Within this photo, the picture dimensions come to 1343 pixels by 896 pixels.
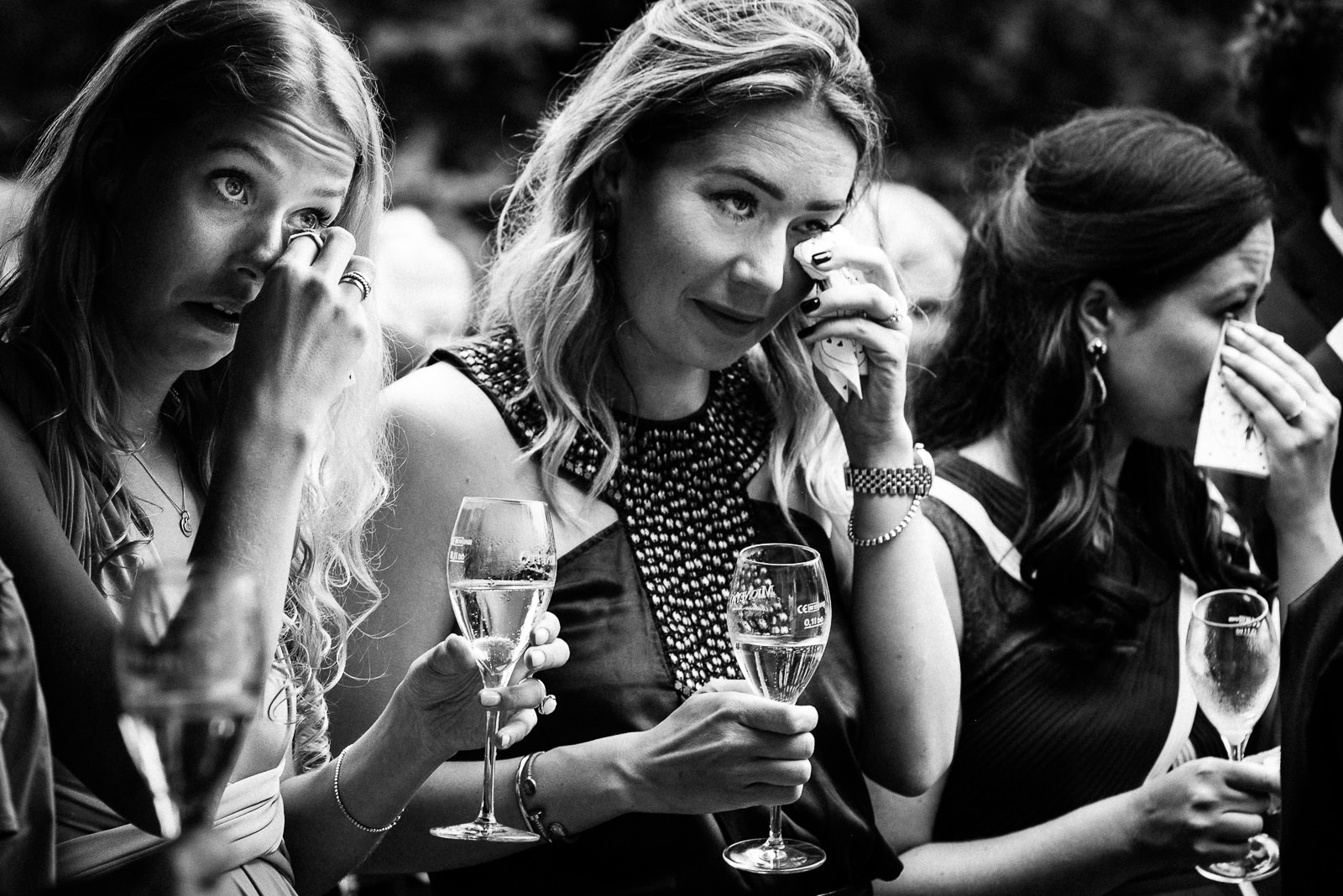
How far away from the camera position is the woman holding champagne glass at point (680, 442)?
2.49 meters

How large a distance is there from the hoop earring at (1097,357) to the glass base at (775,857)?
1431 mm

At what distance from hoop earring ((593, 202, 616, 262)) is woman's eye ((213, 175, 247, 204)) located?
833 mm

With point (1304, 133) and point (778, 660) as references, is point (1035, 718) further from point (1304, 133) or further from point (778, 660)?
point (1304, 133)

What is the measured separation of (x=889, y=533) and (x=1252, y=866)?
92 centimetres

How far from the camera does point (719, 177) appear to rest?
8.49 ft

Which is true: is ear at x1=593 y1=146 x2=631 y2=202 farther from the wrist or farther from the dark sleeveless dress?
the dark sleeveless dress

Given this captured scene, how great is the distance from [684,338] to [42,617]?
1.27 metres

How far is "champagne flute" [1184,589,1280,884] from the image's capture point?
265 cm

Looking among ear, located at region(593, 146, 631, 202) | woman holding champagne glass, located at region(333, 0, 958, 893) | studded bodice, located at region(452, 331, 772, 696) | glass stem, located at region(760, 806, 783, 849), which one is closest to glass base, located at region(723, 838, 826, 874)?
glass stem, located at region(760, 806, 783, 849)

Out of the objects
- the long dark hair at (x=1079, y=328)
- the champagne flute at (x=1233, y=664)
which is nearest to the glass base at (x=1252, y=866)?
the champagne flute at (x=1233, y=664)

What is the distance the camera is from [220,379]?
7.64 feet

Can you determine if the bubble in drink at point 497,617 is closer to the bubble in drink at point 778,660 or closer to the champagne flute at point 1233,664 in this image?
the bubble in drink at point 778,660

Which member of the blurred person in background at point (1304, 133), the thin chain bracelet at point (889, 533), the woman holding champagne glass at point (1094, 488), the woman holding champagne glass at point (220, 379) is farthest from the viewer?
the blurred person in background at point (1304, 133)

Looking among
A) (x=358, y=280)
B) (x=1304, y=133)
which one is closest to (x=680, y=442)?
(x=358, y=280)
